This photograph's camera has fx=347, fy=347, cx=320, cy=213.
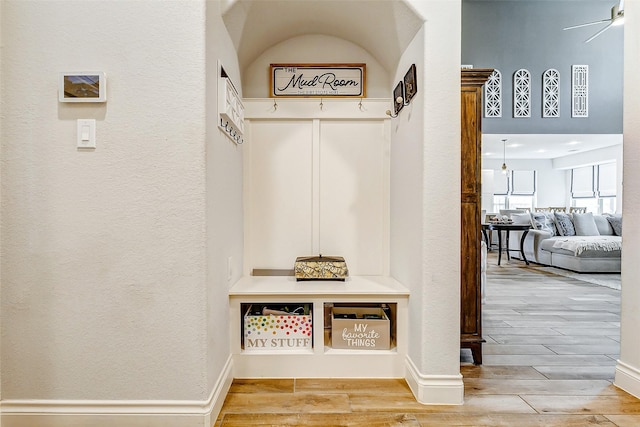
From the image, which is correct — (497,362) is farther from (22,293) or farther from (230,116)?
(22,293)

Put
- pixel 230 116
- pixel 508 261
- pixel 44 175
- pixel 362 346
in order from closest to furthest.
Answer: pixel 44 175 → pixel 230 116 → pixel 362 346 → pixel 508 261

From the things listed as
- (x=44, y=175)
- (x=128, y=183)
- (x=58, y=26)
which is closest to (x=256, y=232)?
(x=128, y=183)

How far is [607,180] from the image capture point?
9609 mm

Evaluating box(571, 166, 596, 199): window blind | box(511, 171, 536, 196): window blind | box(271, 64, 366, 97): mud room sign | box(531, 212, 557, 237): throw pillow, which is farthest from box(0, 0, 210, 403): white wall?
box(571, 166, 596, 199): window blind

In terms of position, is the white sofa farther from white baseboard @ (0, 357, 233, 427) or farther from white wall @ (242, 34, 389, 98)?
white baseboard @ (0, 357, 233, 427)

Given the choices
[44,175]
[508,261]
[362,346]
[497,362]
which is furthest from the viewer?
[508,261]

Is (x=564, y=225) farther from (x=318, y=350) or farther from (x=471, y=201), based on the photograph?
(x=318, y=350)

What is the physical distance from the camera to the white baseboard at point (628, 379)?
6.22 ft

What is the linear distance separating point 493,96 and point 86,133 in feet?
24.3

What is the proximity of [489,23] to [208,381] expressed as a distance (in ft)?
26.4

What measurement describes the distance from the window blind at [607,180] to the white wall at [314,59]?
32.9ft

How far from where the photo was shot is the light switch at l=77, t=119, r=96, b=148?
5.16 feet

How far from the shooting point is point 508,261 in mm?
6707

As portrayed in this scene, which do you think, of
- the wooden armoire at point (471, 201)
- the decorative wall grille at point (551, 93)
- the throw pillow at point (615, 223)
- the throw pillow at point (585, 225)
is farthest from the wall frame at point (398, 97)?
the decorative wall grille at point (551, 93)
